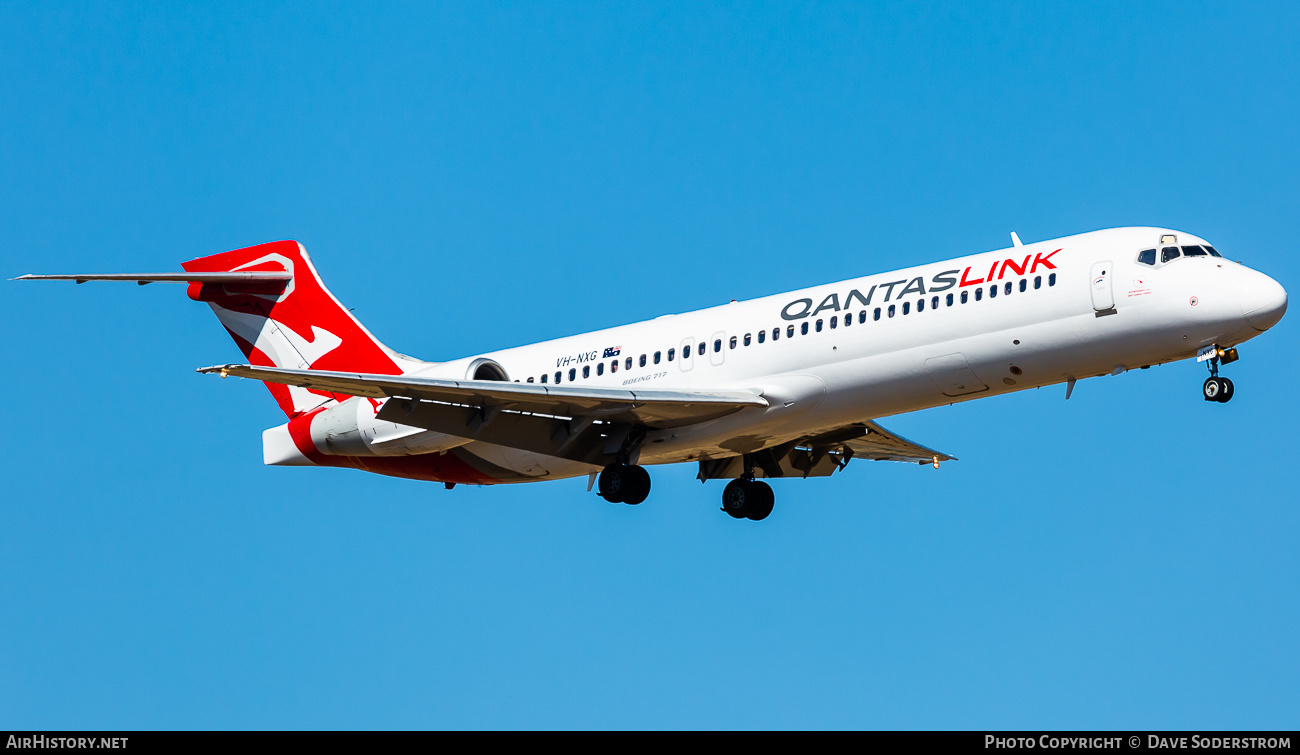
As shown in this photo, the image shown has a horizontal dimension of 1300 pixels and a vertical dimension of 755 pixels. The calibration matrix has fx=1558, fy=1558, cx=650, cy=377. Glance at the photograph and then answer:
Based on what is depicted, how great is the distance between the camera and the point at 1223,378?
21.5m

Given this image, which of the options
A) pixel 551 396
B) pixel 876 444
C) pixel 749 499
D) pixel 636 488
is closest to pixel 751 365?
pixel 636 488

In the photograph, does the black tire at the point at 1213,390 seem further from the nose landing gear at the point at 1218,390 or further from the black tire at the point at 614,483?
the black tire at the point at 614,483

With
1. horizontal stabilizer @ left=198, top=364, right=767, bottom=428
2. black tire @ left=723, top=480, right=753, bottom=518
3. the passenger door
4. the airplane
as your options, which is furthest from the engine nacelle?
the passenger door

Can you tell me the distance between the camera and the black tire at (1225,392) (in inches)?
835

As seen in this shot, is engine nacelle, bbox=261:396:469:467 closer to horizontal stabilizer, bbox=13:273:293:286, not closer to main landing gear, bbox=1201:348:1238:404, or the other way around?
horizontal stabilizer, bbox=13:273:293:286

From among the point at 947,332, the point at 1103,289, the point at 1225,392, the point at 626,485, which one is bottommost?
the point at 1225,392

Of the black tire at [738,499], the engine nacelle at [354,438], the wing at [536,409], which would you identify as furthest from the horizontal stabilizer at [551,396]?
the black tire at [738,499]

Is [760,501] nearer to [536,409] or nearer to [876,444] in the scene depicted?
[876,444]

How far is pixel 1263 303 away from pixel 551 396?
10.5 metres

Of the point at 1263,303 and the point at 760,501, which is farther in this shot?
the point at 760,501

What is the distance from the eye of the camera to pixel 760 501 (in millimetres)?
27859

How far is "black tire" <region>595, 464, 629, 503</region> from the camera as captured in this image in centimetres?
2530

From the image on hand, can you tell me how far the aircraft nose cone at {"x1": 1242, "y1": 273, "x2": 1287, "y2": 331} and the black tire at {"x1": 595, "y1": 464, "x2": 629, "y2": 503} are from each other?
9.79m
